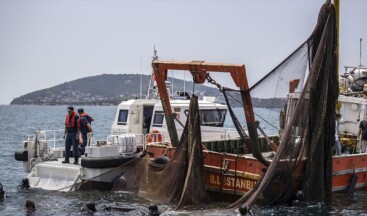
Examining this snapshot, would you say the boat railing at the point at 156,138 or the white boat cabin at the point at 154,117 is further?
the white boat cabin at the point at 154,117

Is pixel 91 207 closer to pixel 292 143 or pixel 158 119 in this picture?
pixel 292 143

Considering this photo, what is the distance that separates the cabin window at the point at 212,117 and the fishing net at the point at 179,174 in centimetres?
436

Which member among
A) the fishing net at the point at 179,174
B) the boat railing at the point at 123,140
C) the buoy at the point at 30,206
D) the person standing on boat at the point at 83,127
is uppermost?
the person standing on boat at the point at 83,127

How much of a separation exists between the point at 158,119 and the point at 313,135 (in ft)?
24.0

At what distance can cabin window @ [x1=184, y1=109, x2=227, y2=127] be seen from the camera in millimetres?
23422

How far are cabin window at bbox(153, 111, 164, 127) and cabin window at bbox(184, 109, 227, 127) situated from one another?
4.58 feet

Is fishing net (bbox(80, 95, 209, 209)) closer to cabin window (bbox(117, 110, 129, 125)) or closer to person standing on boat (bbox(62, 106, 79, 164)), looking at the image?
person standing on boat (bbox(62, 106, 79, 164))

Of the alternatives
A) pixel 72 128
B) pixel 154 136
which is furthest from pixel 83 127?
Answer: pixel 154 136

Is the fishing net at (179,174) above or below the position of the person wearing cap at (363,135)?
below

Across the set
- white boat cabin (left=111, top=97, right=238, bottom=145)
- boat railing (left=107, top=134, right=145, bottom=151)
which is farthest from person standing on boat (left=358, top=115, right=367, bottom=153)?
boat railing (left=107, top=134, right=145, bottom=151)

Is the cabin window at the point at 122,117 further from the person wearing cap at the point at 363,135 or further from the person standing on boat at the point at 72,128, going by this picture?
the person wearing cap at the point at 363,135

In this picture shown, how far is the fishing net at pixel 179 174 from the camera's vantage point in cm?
1705

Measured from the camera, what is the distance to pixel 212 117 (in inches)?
933

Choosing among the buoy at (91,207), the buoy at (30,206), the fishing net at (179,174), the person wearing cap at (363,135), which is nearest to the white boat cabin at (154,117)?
the fishing net at (179,174)
